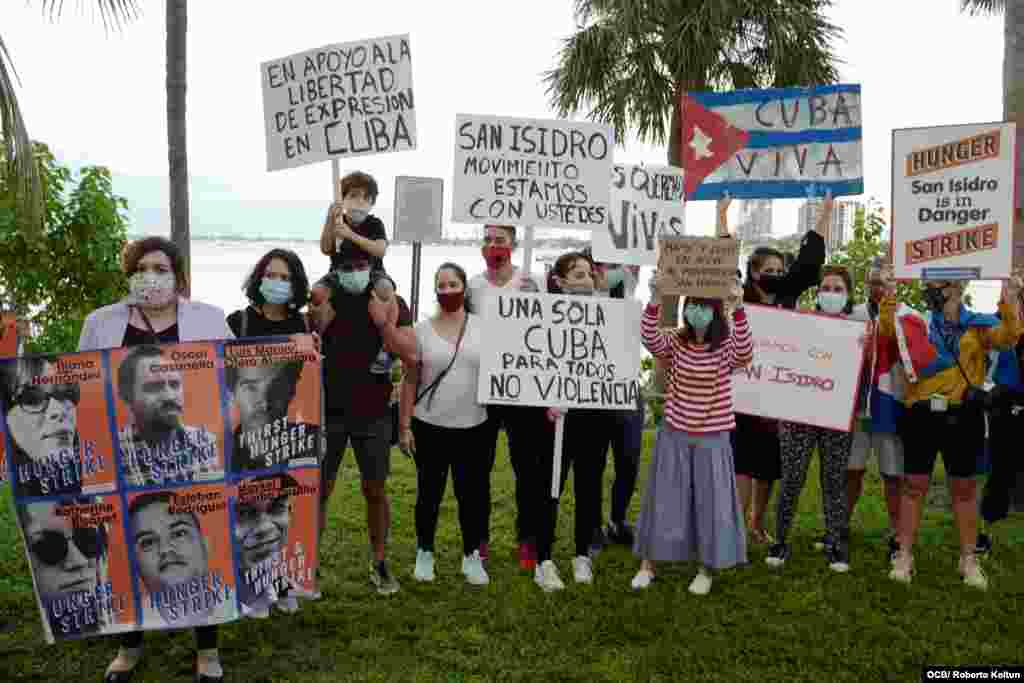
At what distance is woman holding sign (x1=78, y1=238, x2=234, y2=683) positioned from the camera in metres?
4.20

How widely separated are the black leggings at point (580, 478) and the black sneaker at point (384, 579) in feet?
2.80

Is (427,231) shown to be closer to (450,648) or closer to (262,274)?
(262,274)

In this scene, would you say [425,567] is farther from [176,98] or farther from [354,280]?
[176,98]

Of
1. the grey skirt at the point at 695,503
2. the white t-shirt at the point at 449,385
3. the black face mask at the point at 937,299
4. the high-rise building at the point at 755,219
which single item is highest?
the high-rise building at the point at 755,219

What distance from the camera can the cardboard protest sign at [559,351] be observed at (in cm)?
543

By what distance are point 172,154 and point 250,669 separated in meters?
4.56

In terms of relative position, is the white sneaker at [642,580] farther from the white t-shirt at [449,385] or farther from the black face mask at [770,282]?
the black face mask at [770,282]

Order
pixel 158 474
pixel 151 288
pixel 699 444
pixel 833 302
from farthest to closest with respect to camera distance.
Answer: pixel 833 302 → pixel 699 444 → pixel 151 288 → pixel 158 474

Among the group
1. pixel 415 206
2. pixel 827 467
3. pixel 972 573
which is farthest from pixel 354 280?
pixel 415 206

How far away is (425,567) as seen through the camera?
18.6ft

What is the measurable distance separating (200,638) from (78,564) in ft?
2.09

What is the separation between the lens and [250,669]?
175 inches

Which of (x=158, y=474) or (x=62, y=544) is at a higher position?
(x=158, y=474)

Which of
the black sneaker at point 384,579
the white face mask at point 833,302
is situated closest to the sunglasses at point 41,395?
the black sneaker at point 384,579
